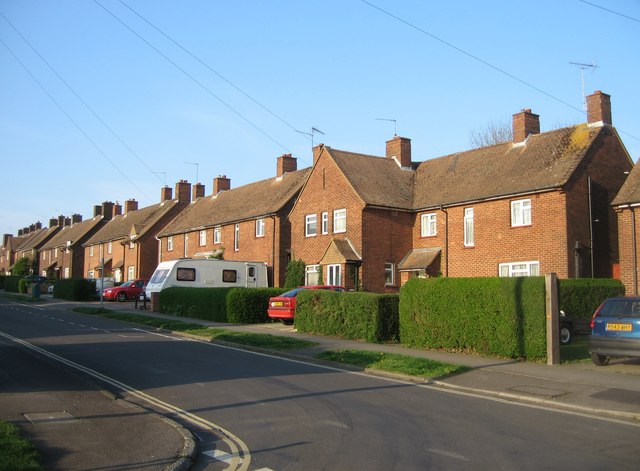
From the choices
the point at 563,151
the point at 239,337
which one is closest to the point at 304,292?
the point at 239,337

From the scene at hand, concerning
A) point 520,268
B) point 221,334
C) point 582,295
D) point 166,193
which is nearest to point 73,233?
point 166,193

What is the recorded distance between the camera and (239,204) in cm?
4416

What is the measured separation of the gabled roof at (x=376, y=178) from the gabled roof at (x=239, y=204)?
5930 millimetres

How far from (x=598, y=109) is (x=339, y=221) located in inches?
525

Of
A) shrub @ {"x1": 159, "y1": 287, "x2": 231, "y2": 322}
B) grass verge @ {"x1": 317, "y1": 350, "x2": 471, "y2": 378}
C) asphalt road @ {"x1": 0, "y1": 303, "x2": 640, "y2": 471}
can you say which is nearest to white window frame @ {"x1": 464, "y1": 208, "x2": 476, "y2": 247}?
shrub @ {"x1": 159, "y1": 287, "x2": 231, "y2": 322}

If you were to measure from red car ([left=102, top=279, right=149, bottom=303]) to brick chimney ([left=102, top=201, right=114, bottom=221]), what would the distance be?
102 feet

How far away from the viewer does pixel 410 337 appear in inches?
701

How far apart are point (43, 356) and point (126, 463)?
9.97 metres

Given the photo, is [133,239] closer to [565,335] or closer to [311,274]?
[311,274]

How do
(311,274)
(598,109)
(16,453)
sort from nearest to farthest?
(16,453), (598,109), (311,274)

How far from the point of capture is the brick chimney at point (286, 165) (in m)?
43.3

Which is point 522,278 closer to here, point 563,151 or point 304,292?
point 304,292

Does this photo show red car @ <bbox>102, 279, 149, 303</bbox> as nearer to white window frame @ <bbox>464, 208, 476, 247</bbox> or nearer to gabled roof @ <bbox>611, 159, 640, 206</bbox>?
white window frame @ <bbox>464, 208, 476, 247</bbox>

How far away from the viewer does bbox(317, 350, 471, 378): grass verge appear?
13414 millimetres
